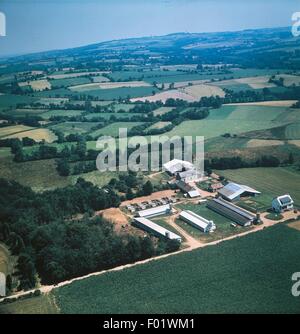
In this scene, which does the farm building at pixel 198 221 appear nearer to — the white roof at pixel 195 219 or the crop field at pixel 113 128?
the white roof at pixel 195 219

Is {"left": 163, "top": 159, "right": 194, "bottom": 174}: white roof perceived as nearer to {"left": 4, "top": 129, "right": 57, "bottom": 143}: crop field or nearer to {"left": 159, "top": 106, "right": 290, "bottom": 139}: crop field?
{"left": 159, "top": 106, "right": 290, "bottom": 139}: crop field

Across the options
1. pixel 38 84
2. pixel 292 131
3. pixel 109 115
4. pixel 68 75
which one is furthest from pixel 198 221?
pixel 68 75

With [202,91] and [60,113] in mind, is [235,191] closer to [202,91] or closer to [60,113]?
[60,113]

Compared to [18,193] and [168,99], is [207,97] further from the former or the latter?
[18,193]

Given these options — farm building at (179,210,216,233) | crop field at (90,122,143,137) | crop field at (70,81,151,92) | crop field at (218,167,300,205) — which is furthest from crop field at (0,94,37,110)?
farm building at (179,210,216,233)

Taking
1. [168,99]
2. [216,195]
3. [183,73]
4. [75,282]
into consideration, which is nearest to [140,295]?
[75,282]
